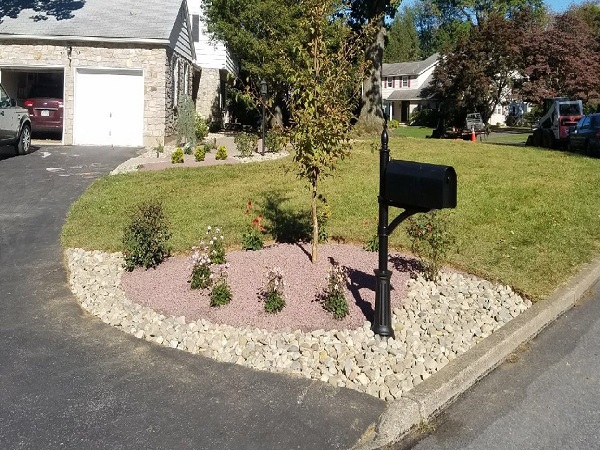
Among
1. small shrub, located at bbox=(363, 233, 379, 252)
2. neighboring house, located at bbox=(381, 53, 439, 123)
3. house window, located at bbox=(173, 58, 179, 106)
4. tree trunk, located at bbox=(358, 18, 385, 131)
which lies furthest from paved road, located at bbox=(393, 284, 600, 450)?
neighboring house, located at bbox=(381, 53, 439, 123)

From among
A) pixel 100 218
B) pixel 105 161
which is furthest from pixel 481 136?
pixel 100 218

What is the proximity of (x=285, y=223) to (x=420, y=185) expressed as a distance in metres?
4.54

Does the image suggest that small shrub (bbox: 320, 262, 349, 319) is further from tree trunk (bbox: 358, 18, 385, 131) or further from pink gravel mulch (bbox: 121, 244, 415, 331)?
tree trunk (bbox: 358, 18, 385, 131)

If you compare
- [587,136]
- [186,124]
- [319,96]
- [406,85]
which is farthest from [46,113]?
[406,85]

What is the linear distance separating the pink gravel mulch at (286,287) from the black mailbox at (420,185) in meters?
1.30

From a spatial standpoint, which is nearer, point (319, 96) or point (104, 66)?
point (319, 96)

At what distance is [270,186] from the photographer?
12.0m

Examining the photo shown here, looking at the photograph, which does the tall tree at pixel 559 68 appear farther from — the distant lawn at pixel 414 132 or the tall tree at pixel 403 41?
the tall tree at pixel 403 41

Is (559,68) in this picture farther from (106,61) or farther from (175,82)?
Result: (106,61)

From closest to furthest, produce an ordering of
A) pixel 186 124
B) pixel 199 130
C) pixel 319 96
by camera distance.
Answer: pixel 319 96 < pixel 186 124 < pixel 199 130

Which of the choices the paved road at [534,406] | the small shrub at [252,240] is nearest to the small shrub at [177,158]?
the small shrub at [252,240]

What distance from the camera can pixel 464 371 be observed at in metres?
4.55

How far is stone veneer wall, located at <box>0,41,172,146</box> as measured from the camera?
19.3 m

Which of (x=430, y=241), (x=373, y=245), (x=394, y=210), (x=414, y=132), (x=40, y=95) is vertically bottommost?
(x=373, y=245)
